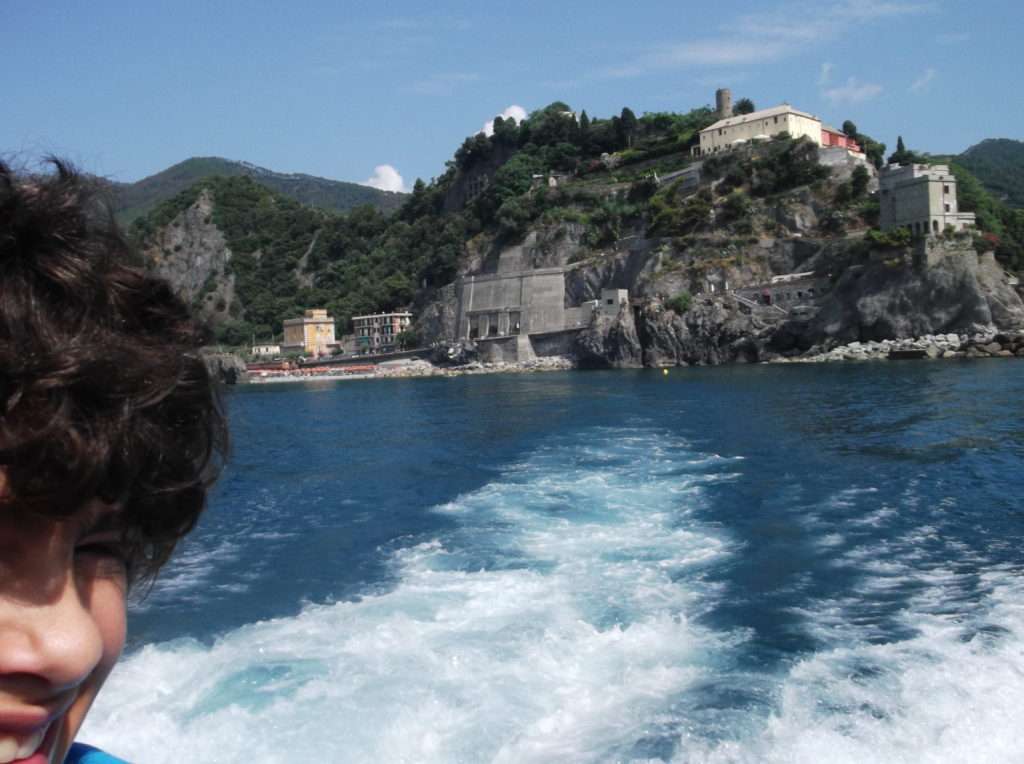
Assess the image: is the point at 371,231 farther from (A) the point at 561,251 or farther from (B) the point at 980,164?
(B) the point at 980,164

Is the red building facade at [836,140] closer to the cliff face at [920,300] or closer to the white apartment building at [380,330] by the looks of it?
the cliff face at [920,300]

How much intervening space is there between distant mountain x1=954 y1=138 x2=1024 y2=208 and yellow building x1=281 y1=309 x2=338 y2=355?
2830 inches

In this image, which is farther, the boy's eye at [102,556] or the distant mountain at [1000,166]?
the distant mountain at [1000,166]

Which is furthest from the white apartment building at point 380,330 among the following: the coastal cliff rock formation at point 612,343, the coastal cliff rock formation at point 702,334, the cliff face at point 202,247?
the coastal cliff rock formation at point 702,334

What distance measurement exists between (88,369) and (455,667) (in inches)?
186

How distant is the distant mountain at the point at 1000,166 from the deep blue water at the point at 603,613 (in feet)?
307

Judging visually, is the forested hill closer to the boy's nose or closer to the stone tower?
the stone tower

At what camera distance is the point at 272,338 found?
286 ft

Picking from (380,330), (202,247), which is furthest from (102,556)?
(202,247)

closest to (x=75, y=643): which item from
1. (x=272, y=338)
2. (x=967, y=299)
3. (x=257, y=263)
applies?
(x=967, y=299)

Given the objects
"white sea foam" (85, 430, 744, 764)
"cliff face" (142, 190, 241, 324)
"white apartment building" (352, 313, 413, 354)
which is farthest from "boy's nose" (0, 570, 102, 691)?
"cliff face" (142, 190, 241, 324)

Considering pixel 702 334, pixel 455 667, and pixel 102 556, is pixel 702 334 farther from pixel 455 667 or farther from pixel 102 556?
pixel 102 556

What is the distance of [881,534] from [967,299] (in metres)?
38.2

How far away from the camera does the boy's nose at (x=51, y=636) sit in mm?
751
